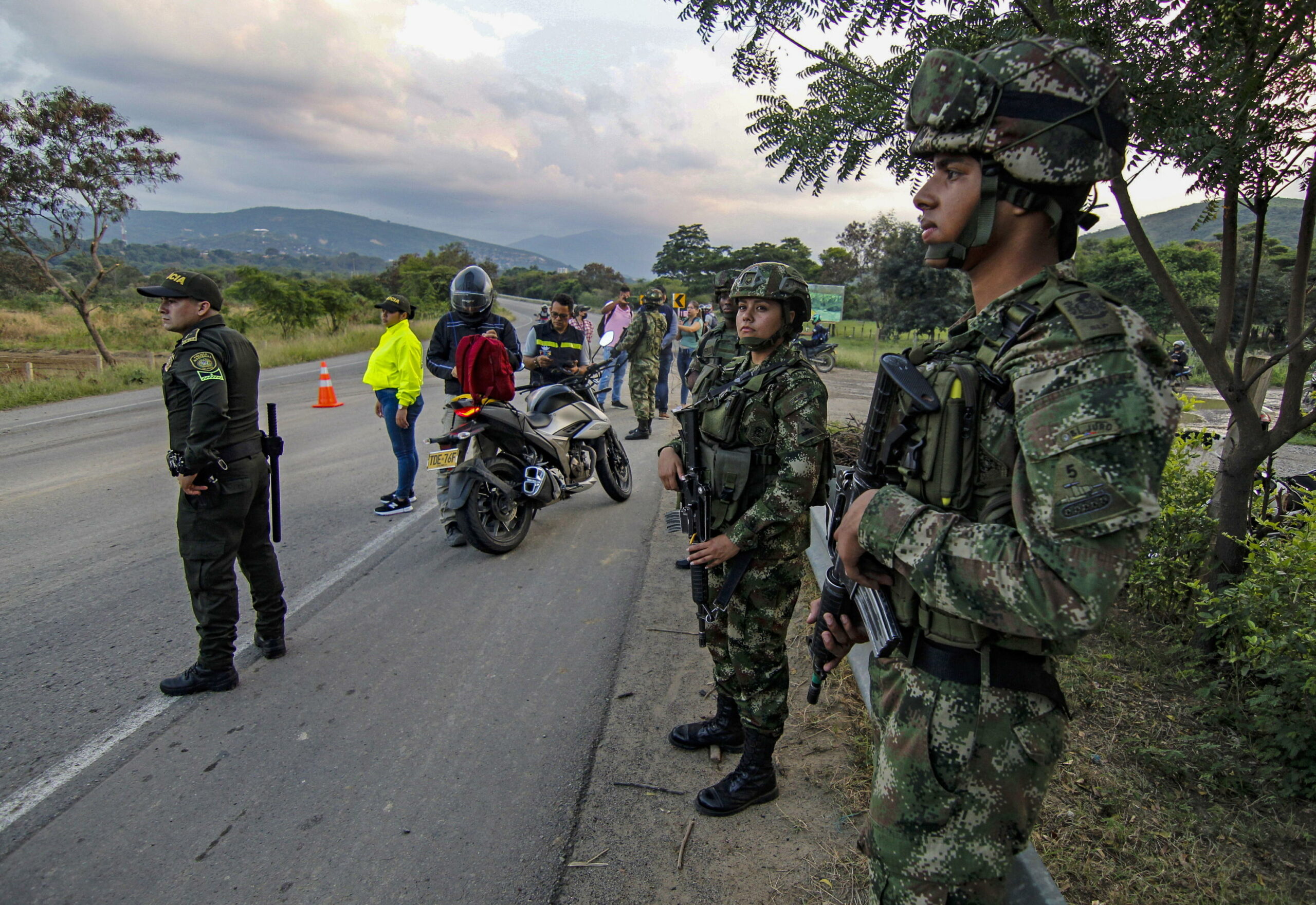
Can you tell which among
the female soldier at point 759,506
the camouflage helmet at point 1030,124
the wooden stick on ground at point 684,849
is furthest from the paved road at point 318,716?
the camouflage helmet at point 1030,124

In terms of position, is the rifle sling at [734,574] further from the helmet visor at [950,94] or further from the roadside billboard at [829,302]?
the roadside billboard at [829,302]

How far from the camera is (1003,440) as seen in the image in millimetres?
1271

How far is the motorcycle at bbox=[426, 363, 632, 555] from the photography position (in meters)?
5.00

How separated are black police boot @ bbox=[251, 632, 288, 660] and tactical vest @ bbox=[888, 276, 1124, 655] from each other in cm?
350

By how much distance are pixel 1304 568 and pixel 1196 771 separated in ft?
2.76

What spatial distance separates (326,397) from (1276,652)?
12.6m

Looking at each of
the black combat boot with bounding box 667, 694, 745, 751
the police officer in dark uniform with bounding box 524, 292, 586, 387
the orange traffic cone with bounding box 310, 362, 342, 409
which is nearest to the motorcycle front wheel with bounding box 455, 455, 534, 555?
the police officer in dark uniform with bounding box 524, 292, 586, 387

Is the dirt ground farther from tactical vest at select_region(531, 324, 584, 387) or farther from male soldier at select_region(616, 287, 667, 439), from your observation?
male soldier at select_region(616, 287, 667, 439)

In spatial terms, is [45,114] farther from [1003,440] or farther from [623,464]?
[1003,440]

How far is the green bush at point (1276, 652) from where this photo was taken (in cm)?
237

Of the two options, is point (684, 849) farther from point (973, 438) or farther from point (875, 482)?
point (973, 438)

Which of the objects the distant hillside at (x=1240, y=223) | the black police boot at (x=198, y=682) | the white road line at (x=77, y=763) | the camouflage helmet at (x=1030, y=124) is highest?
the distant hillside at (x=1240, y=223)

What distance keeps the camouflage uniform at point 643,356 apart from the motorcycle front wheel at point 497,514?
169 inches

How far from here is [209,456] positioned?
3357mm
